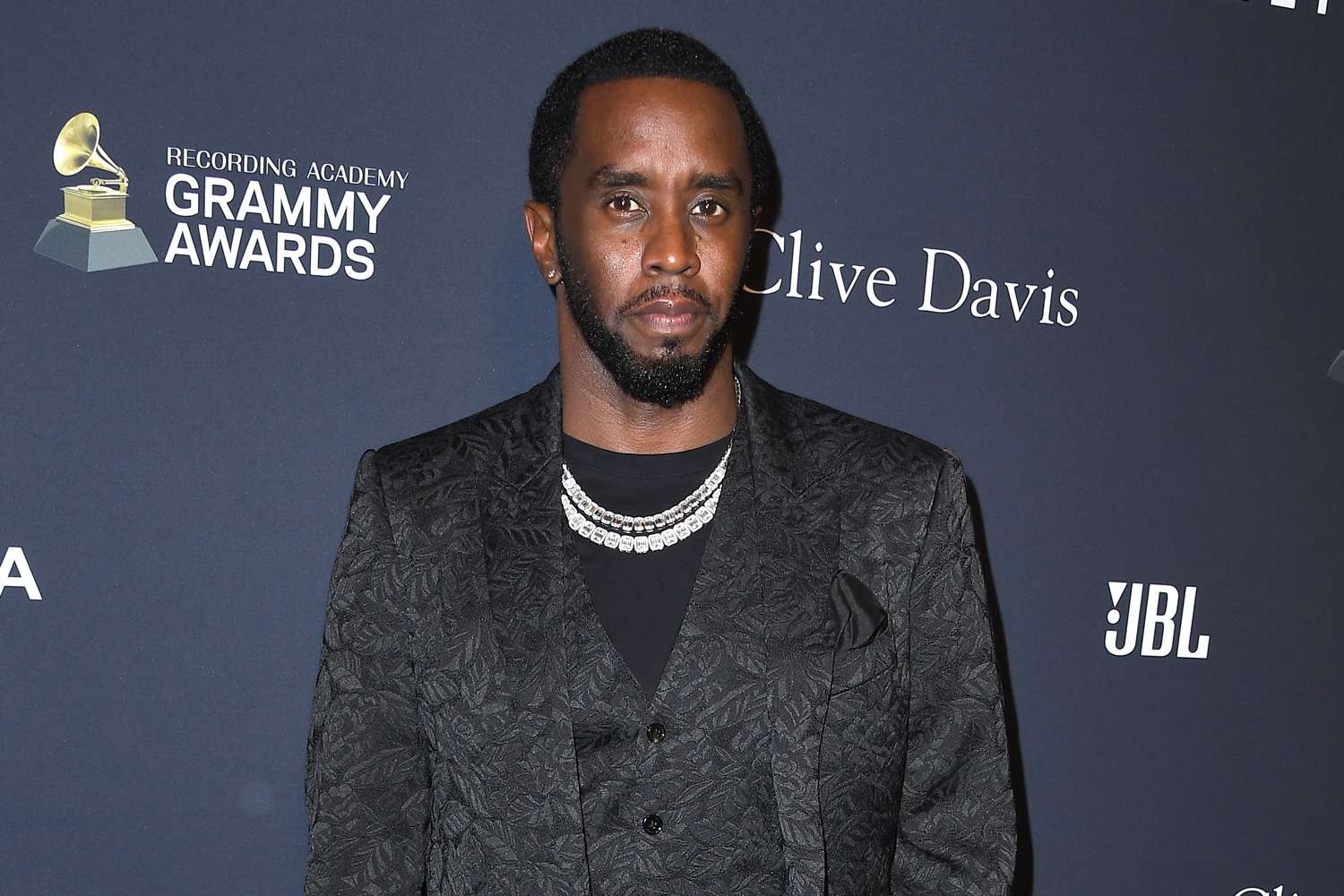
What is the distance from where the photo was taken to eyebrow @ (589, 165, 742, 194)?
149cm

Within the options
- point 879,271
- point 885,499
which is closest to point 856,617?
point 885,499

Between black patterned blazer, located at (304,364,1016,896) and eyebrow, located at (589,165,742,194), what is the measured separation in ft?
0.97

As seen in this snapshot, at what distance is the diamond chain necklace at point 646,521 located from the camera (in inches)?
61.6

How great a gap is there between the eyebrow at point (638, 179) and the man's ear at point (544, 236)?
0.13 metres

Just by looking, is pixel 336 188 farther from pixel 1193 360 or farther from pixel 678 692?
pixel 1193 360

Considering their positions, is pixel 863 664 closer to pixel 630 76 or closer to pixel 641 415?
pixel 641 415

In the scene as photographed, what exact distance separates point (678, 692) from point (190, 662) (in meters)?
0.93

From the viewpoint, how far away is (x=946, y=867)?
1.58 meters

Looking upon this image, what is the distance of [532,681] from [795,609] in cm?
33

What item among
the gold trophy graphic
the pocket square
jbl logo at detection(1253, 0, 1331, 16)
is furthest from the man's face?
jbl logo at detection(1253, 0, 1331, 16)

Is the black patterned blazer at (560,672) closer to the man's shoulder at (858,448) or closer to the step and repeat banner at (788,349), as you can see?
the man's shoulder at (858,448)

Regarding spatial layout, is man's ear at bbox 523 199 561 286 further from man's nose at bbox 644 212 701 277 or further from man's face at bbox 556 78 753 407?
man's nose at bbox 644 212 701 277

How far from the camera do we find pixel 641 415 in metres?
1.60

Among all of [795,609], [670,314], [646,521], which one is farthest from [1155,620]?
[670,314]
